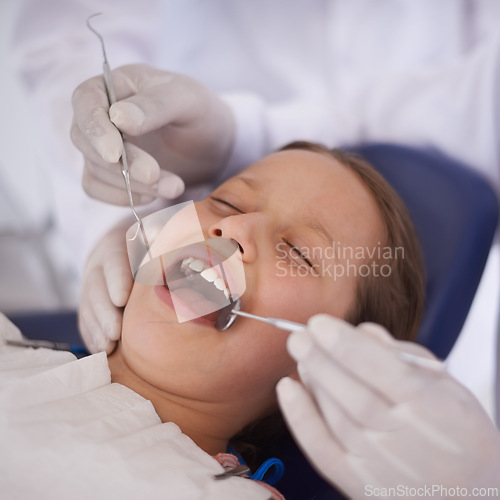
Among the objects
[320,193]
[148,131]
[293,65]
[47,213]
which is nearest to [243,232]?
[320,193]

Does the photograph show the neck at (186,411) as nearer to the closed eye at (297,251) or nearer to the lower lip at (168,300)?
the lower lip at (168,300)

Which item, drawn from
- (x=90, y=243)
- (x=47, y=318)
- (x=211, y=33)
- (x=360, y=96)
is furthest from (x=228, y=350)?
(x=211, y=33)

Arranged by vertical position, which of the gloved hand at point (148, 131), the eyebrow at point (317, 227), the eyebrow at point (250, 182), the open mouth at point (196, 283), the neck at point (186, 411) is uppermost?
the gloved hand at point (148, 131)

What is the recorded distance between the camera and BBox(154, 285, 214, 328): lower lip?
826 millimetres

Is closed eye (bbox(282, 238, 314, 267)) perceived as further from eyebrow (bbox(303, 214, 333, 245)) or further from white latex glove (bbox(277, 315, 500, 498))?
white latex glove (bbox(277, 315, 500, 498))

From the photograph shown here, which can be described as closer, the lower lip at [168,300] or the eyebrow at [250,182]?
the lower lip at [168,300]

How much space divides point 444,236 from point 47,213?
55.6 inches

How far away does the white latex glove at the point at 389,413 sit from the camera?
23.3 inches

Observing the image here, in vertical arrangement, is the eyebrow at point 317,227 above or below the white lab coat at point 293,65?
below

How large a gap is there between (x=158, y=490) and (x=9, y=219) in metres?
1.31

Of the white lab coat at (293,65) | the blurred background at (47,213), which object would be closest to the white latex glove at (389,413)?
the white lab coat at (293,65)

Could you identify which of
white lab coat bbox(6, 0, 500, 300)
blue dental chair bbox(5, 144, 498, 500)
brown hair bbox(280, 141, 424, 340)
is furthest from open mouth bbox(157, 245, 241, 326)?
white lab coat bbox(6, 0, 500, 300)

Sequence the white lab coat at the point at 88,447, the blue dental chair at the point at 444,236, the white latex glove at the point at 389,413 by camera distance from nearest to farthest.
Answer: the white latex glove at the point at 389,413 < the white lab coat at the point at 88,447 < the blue dental chair at the point at 444,236

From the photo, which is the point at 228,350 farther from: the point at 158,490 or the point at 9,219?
the point at 9,219
